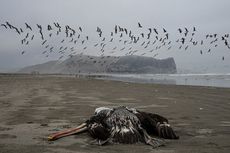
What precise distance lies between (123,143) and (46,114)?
5941 mm

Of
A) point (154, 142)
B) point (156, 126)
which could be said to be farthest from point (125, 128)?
point (156, 126)

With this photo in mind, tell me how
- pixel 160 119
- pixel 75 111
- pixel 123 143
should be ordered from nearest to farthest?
1. pixel 123 143
2. pixel 160 119
3. pixel 75 111

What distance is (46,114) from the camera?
46.9 feet

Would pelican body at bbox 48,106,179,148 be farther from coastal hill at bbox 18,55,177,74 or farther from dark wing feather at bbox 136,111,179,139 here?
coastal hill at bbox 18,55,177,74

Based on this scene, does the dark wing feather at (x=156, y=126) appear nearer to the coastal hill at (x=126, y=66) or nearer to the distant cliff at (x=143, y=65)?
the distant cliff at (x=143, y=65)

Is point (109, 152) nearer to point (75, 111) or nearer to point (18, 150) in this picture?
point (18, 150)

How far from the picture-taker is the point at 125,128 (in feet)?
30.5

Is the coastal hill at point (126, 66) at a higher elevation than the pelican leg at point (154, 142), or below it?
below

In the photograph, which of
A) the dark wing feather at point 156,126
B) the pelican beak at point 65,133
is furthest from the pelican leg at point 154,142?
the pelican beak at point 65,133

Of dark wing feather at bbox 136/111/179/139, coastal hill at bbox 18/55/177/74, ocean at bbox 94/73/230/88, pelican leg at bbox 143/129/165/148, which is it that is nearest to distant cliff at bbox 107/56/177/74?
coastal hill at bbox 18/55/177/74

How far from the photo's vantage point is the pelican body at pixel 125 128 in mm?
9125

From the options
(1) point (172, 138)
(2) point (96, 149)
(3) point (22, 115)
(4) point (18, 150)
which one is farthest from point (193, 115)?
(4) point (18, 150)

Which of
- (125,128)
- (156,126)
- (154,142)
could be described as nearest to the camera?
(154,142)

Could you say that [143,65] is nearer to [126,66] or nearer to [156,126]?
[126,66]
